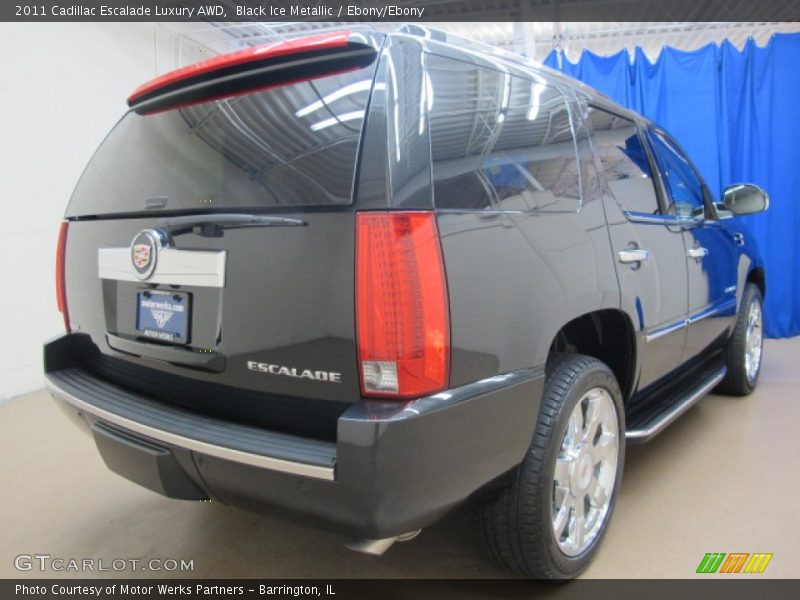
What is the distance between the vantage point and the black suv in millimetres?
1202

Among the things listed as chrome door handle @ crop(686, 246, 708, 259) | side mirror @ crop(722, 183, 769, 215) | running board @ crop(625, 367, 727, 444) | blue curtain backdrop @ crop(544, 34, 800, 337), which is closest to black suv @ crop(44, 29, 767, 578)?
running board @ crop(625, 367, 727, 444)

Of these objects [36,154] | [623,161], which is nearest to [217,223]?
[623,161]

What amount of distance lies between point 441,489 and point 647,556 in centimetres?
108

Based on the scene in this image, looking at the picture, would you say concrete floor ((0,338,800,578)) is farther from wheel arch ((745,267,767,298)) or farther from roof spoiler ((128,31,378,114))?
roof spoiler ((128,31,378,114))

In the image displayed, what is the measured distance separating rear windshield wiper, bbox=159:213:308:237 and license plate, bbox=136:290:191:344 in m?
0.17

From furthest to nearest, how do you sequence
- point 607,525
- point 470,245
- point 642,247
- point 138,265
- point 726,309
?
point 726,309 < point 642,247 < point 607,525 < point 138,265 < point 470,245

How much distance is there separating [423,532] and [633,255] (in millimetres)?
1288

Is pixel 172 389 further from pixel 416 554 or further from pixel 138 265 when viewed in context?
pixel 416 554

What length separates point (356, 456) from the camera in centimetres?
114

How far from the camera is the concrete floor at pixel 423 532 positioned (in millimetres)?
1867

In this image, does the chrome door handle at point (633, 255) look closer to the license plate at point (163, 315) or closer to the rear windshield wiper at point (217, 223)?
the rear windshield wiper at point (217, 223)

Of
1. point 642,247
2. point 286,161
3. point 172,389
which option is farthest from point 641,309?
point 172,389

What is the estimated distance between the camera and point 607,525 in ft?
6.24

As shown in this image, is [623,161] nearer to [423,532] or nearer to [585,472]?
[585,472]
